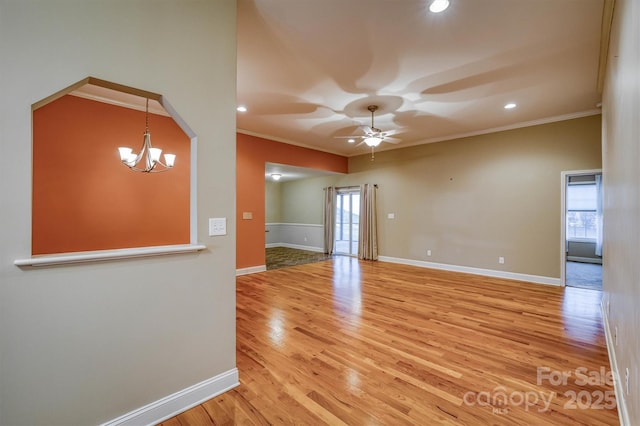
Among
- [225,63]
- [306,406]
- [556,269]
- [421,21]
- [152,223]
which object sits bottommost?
[306,406]

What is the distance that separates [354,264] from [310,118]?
149 inches

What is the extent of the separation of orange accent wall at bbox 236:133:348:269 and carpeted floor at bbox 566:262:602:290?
6.06 metres

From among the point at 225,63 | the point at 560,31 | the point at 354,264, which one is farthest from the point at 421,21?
the point at 354,264

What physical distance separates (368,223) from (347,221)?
1.10 m

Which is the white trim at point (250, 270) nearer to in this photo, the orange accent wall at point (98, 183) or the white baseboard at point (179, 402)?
the orange accent wall at point (98, 183)

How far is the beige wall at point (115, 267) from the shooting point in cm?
128

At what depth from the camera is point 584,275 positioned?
19.0 ft

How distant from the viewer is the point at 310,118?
16.2ft

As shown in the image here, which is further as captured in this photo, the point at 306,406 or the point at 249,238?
the point at 249,238

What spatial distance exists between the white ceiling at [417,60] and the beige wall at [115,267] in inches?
34.8

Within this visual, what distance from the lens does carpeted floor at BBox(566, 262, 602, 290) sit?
196 inches

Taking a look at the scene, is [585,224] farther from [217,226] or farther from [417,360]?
[217,226]

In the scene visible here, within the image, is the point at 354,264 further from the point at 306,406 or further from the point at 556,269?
the point at 306,406

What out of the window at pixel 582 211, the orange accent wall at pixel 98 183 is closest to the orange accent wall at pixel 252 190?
the orange accent wall at pixel 98 183
